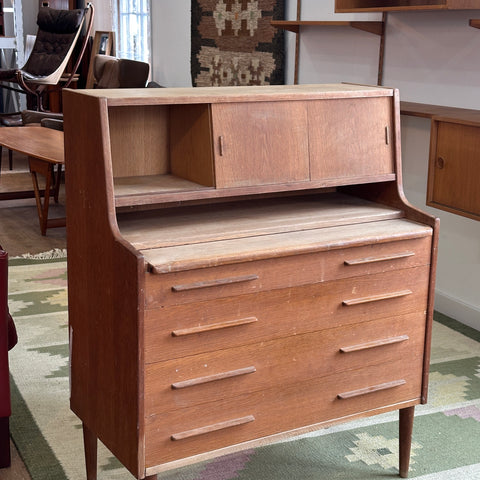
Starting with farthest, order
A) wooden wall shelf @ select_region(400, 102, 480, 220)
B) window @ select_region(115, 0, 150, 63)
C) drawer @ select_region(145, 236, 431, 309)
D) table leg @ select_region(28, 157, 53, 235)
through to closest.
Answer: window @ select_region(115, 0, 150, 63)
table leg @ select_region(28, 157, 53, 235)
wooden wall shelf @ select_region(400, 102, 480, 220)
drawer @ select_region(145, 236, 431, 309)

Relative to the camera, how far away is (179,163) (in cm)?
222

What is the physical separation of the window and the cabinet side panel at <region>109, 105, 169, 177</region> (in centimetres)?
575

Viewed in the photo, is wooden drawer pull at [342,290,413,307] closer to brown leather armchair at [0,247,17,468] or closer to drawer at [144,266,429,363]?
drawer at [144,266,429,363]

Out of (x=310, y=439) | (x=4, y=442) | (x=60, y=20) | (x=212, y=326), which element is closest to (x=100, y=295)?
(x=212, y=326)

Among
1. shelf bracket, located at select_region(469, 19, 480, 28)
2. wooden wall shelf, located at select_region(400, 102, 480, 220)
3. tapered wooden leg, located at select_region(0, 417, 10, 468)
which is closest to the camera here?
tapered wooden leg, located at select_region(0, 417, 10, 468)

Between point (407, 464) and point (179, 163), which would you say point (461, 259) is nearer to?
point (407, 464)

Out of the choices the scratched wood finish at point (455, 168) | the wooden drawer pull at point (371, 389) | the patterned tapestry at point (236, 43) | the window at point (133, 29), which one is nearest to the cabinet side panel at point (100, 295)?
the wooden drawer pull at point (371, 389)

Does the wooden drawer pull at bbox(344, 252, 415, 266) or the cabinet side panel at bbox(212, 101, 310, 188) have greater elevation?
the cabinet side panel at bbox(212, 101, 310, 188)

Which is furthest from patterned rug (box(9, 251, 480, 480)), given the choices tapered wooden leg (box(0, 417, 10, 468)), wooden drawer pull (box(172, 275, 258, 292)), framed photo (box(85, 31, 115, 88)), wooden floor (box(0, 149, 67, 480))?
framed photo (box(85, 31, 115, 88))

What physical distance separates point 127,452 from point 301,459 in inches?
30.2

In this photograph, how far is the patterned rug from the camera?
95.2 inches

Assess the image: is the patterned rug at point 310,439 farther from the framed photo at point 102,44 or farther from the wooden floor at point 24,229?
the framed photo at point 102,44

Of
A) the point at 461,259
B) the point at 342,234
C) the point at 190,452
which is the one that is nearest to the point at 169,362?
the point at 190,452

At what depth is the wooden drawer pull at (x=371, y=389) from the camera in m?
2.18
